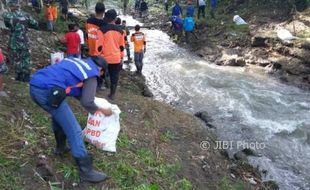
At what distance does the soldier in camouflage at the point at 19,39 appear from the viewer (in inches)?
322

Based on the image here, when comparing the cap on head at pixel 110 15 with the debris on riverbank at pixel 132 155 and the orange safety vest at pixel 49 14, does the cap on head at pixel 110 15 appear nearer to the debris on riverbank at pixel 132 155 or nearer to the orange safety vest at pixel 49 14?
the debris on riverbank at pixel 132 155

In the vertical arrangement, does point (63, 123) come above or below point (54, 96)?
below

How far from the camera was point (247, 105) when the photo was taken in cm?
1216

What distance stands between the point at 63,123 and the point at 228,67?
1208 cm

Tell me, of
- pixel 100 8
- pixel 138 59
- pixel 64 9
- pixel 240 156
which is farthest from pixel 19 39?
pixel 64 9

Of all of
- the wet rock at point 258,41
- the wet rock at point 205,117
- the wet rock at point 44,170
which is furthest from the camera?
the wet rock at point 258,41

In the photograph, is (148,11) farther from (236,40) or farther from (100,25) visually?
(100,25)

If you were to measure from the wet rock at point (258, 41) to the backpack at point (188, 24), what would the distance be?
3.31m

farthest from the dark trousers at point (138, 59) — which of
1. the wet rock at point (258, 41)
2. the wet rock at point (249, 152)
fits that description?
the wet rock at point (249, 152)

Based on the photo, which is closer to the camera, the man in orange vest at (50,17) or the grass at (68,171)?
the grass at (68,171)

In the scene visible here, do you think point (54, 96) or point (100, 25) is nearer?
point (54, 96)

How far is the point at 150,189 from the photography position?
5.65m

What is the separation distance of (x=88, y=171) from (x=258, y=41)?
1309cm

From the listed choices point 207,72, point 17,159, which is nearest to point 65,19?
point 207,72
